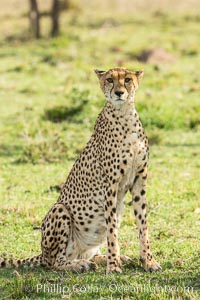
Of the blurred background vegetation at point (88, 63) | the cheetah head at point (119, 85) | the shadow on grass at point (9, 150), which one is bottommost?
the shadow on grass at point (9, 150)

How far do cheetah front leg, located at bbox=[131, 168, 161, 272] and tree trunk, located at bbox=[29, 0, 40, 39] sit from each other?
564 inches

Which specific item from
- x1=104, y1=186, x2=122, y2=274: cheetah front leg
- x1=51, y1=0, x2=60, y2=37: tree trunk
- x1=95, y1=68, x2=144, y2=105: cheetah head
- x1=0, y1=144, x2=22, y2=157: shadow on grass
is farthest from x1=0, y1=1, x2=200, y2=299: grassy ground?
x1=95, y1=68, x2=144, y2=105: cheetah head

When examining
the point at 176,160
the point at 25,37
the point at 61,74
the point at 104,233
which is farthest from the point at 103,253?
the point at 25,37

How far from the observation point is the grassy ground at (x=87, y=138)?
219 inches

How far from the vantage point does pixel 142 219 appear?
606 centimetres

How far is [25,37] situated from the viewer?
67.3 feet

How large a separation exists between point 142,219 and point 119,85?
993mm

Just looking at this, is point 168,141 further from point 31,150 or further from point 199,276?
point 199,276

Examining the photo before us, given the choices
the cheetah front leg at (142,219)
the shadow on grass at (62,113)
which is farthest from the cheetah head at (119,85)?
the shadow on grass at (62,113)

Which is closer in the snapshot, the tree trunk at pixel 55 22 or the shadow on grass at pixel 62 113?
the shadow on grass at pixel 62 113

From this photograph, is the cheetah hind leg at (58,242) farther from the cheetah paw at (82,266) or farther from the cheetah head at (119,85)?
the cheetah head at (119,85)

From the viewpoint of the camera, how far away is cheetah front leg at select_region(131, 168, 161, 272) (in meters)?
5.97

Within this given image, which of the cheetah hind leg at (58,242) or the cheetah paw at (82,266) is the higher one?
the cheetah hind leg at (58,242)

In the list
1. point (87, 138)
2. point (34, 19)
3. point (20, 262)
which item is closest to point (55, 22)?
point (34, 19)
